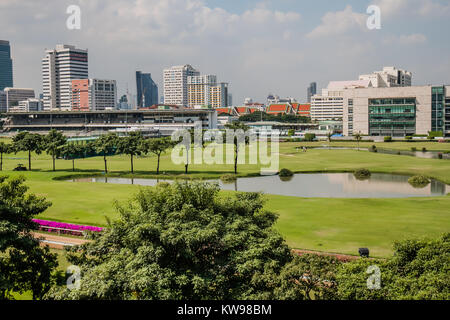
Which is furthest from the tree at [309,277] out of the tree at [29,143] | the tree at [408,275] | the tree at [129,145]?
the tree at [29,143]

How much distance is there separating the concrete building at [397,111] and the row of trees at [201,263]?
127215 millimetres

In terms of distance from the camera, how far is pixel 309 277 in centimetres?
1698

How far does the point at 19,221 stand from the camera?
20.5 metres

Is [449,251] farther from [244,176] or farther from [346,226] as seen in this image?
[244,176]

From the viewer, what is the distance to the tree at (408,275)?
14.6 metres

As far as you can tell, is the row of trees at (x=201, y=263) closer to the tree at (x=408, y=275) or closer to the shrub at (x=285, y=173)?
the tree at (x=408, y=275)

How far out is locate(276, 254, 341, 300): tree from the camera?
601 inches

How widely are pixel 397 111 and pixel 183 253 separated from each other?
133235 millimetres

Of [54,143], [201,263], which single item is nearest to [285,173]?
[54,143]

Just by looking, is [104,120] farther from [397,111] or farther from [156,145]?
[156,145]

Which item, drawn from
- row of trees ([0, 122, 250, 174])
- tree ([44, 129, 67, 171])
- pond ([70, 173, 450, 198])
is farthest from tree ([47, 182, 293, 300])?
tree ([44, 129, 67, 171])

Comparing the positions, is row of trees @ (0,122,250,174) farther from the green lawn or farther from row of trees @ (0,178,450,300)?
row of trees @ (0,178,450,300)

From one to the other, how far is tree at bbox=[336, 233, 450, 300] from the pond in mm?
30719

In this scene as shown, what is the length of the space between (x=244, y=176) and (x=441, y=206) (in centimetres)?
3034
